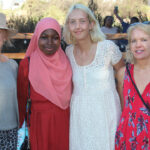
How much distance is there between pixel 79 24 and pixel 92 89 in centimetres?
81

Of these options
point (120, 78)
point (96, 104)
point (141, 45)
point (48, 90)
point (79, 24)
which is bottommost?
point (96, 104)

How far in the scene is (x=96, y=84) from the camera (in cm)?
266

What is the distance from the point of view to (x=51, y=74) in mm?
2771

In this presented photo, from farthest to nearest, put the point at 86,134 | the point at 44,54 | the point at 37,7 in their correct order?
the point at 37,7, the point at 44,54, the point at 86,134

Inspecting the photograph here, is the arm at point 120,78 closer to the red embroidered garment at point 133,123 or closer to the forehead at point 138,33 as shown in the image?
the red embroidered garment at point 133,123

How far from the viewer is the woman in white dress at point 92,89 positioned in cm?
261

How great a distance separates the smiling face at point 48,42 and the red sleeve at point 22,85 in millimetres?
277

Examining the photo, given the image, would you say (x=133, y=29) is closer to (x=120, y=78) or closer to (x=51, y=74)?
(x=120, y=78)

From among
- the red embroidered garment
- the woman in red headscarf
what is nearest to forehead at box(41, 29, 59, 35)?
the woman in red headscarf

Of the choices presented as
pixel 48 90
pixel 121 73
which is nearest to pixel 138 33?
pixel 121 73

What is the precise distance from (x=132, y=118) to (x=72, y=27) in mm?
1306

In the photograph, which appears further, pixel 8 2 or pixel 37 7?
pixel 8 2

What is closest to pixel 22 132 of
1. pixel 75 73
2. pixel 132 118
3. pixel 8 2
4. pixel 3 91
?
pixel 3 91

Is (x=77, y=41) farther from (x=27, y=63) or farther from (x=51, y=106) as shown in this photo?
(x=51, y=106)
